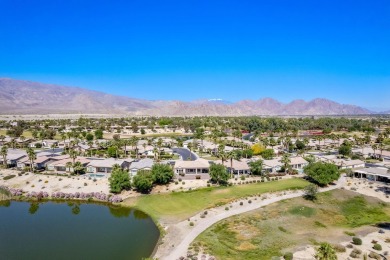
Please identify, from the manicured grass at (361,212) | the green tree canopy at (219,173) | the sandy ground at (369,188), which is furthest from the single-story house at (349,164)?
the green tree canopy at (219,173)

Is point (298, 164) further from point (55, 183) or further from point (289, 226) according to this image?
point (55, 183)

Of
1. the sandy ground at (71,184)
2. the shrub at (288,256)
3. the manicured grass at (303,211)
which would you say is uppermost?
the sandy ground at (71,184)

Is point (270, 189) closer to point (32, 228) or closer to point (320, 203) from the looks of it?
point (320, 203)

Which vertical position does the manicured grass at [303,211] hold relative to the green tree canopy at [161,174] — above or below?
below

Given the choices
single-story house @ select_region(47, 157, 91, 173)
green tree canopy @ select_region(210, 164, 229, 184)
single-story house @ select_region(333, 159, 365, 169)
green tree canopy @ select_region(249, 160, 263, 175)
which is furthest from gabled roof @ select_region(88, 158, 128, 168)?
single-story house @ select_region(333, 159, 365, 169)

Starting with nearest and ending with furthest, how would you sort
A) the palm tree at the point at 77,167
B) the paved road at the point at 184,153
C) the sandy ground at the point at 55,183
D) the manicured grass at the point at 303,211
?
1. the manicured grass at the point at 303,211
2. the sandy ground at the point at 55,183
3. the palm tree at the point at 77,167
4. the paved road at the point at 184,153

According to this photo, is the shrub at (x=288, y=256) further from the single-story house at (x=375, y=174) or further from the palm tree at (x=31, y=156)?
the palm tree at (x=31, y=156)

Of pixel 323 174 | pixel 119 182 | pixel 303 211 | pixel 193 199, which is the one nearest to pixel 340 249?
pixel 303 211
